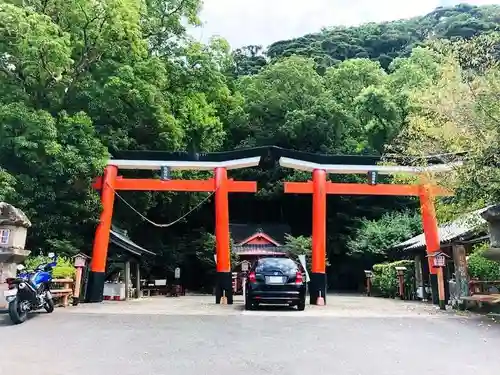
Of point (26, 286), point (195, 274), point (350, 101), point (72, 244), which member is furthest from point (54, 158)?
point (350, 101)

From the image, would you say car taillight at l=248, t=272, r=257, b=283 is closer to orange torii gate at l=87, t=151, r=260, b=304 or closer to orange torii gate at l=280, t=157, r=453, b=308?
orange torii gate at l=87, t=151, r=260, b=304

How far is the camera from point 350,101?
35.0 metres

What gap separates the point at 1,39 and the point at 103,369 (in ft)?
41.6

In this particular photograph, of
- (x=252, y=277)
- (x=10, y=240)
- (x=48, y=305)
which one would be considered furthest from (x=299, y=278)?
(x=10, y=240)

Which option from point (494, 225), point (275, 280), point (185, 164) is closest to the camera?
point (494, 225)

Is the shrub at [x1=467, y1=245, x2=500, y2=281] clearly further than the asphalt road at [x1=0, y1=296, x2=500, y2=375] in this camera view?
Yes

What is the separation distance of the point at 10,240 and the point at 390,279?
15605 mm

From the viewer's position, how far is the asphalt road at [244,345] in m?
5.15

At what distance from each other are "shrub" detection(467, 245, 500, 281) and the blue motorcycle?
1078cm

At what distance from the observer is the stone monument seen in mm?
9523

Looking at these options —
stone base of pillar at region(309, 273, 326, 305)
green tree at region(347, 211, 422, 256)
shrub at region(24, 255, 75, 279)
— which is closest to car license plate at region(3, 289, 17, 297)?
shrub at region(24, 255, 75, 279)

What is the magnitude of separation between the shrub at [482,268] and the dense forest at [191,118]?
2226mm

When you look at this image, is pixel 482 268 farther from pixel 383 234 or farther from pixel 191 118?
pixel 191 118

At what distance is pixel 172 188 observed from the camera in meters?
16.2
